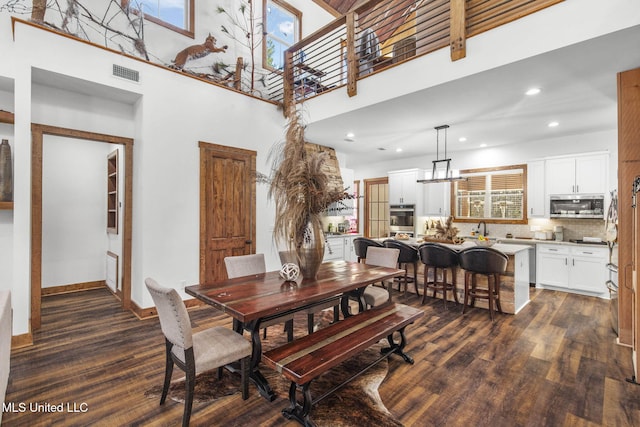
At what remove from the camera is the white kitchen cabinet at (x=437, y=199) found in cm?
698

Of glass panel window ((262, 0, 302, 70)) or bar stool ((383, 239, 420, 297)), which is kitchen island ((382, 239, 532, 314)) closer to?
bar stool ((383, 239, 420, 297))

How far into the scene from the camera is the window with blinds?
6.18 m

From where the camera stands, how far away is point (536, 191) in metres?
5.79

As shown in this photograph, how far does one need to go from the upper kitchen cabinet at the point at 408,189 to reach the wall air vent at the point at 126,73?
223 inches

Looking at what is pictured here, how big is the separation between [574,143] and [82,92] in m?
7.97

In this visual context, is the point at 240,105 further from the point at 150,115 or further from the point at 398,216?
the point at 398,216

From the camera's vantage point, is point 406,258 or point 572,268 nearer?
point 406,258

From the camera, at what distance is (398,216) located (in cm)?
743

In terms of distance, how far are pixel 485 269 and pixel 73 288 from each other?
6540 millimetres

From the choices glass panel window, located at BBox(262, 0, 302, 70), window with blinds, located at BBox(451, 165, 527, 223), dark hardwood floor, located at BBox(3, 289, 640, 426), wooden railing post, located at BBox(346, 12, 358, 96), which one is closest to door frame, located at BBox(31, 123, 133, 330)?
dark hardwood floor, located at BBox(3, 289, 640, 426)

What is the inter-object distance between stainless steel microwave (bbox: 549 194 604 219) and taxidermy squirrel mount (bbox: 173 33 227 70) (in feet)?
21.5

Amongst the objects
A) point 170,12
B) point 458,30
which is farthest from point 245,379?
point 170,12

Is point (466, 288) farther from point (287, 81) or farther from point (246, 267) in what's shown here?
point (287, 81)

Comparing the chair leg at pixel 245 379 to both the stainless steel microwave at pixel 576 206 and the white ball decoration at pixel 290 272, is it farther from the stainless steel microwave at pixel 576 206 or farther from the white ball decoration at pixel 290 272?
the stainless steel microwave at pixel 576 206
